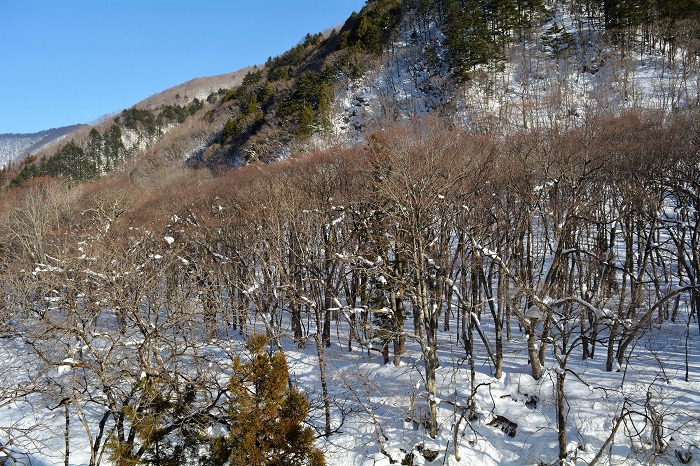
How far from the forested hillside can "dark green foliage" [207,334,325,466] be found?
1.9 inches

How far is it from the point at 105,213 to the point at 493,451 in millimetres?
23795

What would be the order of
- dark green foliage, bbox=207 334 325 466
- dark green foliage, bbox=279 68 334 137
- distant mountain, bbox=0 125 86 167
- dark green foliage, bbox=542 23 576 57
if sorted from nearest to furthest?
dark green foliage, bbox=207 334 325 466
dark green foliage, bbox=279 68 334 137
dark green foliage, bbox=542 23 576 57
distant mountain, bbox=0 125 86 167

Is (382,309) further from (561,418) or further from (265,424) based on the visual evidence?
(561,418)

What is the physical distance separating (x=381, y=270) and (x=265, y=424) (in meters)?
5.55

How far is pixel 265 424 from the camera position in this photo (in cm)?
941

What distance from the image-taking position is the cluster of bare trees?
36.9 feet

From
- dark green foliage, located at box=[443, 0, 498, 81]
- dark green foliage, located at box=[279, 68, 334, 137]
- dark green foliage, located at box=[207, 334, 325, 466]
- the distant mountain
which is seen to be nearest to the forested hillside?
dark green foliage, located at box=[207, 334, 325, 466]

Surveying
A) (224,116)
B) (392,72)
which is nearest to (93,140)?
(224,116)

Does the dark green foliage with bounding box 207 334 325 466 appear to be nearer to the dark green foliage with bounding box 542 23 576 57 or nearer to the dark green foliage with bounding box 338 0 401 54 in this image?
the dark green foliage with bounding box 542 23 576 57

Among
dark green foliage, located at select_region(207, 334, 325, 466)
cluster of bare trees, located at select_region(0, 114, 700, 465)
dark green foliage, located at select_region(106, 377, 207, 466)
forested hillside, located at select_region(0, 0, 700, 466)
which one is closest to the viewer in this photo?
dark green foliage, located at select_region(207, 334, 325, 466)

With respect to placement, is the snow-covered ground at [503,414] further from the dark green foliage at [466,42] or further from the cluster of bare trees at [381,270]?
the dark green foliage at [466,42]

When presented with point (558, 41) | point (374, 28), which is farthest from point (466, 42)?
point (374, 28)

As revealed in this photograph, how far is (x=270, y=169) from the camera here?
27.0 m

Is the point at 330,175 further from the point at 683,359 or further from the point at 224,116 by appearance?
the point at 224,116
